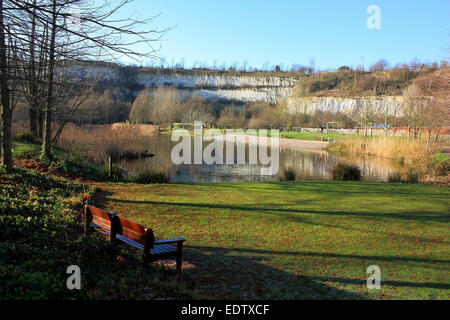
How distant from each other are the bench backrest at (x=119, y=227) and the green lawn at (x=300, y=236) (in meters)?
0.83

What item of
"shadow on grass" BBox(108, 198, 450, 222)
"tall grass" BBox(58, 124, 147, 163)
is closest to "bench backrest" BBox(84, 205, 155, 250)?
"shadow on grass" BBox(108, 198, 450, 222)

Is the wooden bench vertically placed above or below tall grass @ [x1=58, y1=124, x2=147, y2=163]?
below

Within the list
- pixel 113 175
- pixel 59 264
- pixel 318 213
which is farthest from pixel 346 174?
pixel 59 264

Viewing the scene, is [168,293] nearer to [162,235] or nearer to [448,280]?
[162,235]

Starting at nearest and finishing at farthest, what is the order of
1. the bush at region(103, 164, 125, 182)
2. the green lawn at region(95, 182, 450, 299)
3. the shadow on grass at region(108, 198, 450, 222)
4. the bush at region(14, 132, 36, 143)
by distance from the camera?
the green lawn at region(95, 182, 450, 299) < the shadow on grass at region(108, 198, 450, 222) < the bush at region(103, 164, 125, 182) < the bush at region(14, 132, 36, 143)

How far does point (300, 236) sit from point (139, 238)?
12.0 ft

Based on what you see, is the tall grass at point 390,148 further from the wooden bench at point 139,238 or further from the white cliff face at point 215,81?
the white cliff face at point 215,81

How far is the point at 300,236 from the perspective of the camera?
22.3ft

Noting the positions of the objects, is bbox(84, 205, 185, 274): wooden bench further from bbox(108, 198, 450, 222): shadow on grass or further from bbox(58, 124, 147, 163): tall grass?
bbox(58, 124, 147, 163): tall grass

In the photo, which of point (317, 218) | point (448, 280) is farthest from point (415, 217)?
point (448, 280)

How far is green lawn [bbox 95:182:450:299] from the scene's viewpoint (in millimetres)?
4590

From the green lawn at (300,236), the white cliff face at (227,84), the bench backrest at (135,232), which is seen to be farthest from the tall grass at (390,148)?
the white cliff face at (227,84)

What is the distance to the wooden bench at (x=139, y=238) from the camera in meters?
4.14

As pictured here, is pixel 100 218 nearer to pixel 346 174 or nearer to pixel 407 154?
pixel 346 174
